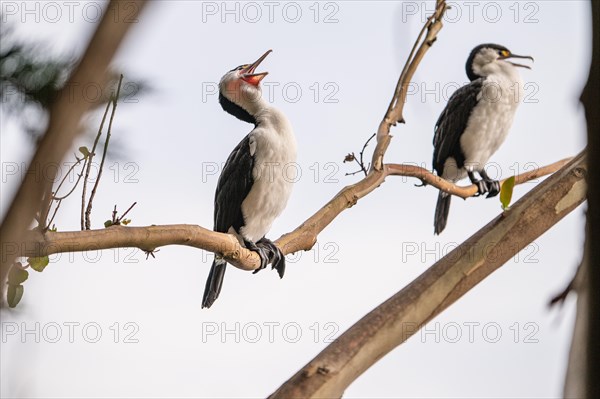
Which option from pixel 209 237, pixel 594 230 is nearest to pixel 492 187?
pixel 209 237

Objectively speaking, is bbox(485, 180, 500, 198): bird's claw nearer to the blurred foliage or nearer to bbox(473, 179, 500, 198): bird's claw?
bbox(473, 179, 500, 198): bird's claw

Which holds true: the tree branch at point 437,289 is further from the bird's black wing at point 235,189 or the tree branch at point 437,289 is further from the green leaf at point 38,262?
the bird's black wing at point 235,189

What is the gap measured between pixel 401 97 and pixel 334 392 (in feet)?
6.40

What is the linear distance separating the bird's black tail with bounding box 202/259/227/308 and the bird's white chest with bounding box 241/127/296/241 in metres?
0.16

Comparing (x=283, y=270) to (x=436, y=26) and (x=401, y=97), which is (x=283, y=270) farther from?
(x=436, y=26)

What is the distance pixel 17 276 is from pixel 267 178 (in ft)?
4.54

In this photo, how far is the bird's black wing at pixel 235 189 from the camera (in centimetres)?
312

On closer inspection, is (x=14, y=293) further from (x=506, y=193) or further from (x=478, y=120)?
(x=478, y=120)

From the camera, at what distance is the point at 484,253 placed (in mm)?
1422

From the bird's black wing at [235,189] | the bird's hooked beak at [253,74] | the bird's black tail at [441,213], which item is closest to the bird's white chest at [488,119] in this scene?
the bird's black tail at [441,213]

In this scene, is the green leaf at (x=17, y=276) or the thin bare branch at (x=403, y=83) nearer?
the green leaf at (x=17, y=276)

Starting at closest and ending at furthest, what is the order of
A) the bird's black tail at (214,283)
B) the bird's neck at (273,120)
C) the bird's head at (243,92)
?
the bird's black tail at (214,283), the bird's neck at (273,120), the bird's head at (243,92)

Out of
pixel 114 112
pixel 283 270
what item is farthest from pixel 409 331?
pixel 283 270

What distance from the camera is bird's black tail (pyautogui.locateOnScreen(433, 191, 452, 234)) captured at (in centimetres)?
467
